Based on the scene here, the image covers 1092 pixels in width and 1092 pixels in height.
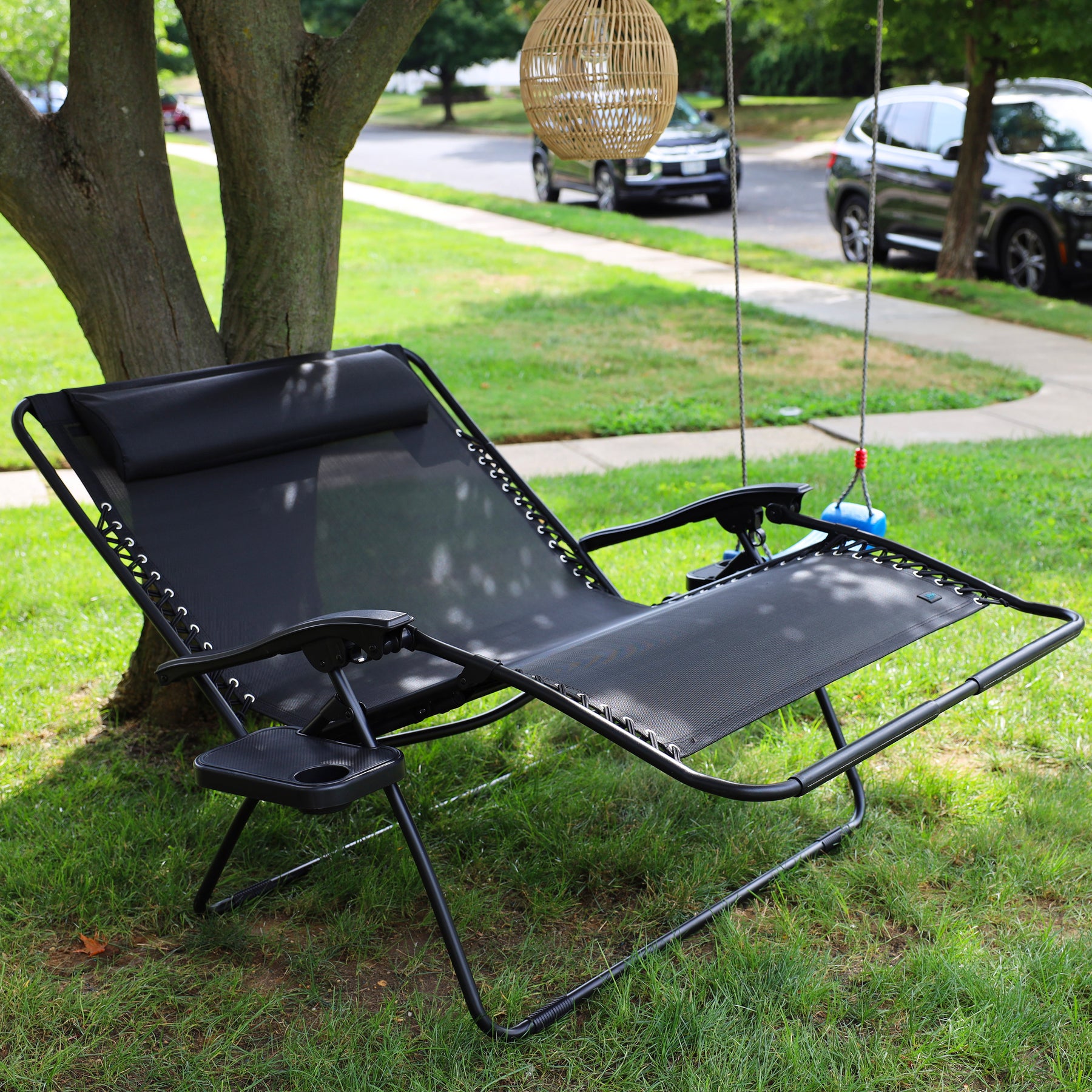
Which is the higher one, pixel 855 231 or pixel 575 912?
pixel 575 912

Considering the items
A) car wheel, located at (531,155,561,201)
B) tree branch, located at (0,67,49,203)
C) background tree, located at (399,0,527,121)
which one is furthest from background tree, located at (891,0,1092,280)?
background tree, located at (399,0,527,121)

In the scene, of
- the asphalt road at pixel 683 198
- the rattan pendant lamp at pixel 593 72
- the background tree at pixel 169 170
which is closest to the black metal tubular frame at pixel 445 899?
the background tree at pixel 169 170

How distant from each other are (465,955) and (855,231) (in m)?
10.4

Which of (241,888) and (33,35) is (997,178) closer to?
(241,888)

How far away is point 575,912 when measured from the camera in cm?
261

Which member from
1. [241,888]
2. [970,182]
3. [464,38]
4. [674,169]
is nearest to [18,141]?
[241,888]

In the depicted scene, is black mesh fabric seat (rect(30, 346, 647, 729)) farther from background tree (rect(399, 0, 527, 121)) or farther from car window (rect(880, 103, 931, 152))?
background tree (rect(399, 0, 527, 121))

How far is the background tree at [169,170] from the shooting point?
9.67 ft

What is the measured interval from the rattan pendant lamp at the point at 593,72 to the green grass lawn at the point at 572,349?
8.63ft

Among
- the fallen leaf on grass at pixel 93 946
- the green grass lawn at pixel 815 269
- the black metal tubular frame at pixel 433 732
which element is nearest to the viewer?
the fallen leaf on grass at pixel 93 946

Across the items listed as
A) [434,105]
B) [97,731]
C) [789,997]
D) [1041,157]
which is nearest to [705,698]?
[789,997]

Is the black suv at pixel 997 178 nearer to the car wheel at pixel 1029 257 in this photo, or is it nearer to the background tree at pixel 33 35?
the car wheel at pixel 1029 257

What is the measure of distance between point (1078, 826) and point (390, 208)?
46.5 feet

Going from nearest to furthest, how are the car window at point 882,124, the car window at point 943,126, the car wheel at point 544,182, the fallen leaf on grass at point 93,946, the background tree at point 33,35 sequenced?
the fallen leaf on grass at point 93,946, the car window at point 943,126, the car window at point 882,124, the car wheel at point 544,182, the background tree at point 33,35
